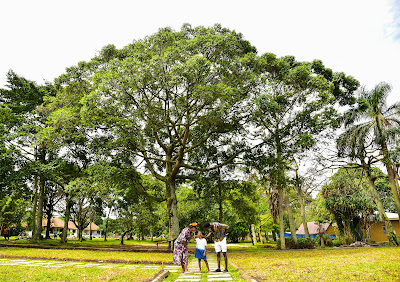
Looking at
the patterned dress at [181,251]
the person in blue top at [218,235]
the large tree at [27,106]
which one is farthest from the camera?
the large tree at [27,106]

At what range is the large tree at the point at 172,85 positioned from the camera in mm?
13922

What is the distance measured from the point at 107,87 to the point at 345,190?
21.8 m

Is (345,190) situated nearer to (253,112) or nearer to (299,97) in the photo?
(299,97)

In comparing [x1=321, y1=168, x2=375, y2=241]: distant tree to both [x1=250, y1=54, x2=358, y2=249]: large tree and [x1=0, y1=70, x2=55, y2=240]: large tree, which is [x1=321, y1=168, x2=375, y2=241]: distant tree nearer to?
[x1=250, y1=54, x2=358, y2=249]: large tree

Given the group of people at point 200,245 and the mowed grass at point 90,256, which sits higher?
the group of people at point 200,245

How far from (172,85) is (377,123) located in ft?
51.8

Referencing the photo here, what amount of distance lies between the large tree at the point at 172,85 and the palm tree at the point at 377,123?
9.57 meters

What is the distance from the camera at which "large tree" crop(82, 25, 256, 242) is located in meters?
13.9

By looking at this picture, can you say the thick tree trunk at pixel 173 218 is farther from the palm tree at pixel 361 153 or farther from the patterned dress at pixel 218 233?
the palm tree at pixel 361 153

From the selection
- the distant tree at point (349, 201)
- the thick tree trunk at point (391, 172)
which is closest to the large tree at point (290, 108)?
the thick tree trunk at point (391, 172)

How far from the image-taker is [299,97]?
18.2m

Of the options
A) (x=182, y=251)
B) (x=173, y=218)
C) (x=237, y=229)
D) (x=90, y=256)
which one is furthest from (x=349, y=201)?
(x=90, y=256)

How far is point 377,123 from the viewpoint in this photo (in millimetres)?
19453

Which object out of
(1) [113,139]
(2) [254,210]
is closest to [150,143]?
(1) [113,139]
